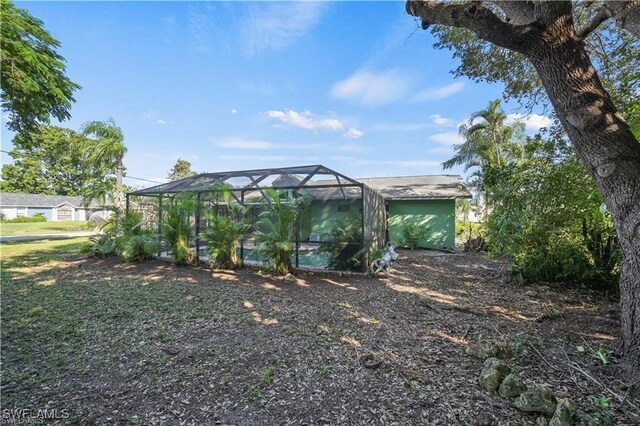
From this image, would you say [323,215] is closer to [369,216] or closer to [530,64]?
[369,216]

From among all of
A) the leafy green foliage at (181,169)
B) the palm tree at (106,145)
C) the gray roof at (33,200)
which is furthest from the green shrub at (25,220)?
the palm tree at (106,145)

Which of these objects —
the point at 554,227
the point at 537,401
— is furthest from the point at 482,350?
the point at 554,227

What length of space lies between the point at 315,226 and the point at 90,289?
586cm

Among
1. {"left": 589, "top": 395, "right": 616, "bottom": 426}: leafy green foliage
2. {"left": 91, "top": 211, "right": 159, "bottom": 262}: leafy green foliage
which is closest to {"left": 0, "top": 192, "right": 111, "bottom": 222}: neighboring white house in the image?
{"left": 91, "top": 211, "right": 159, "bottom": 262}: leafy green foliage

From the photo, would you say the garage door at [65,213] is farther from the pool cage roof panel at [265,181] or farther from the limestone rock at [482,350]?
the limestone rock at [482,350]

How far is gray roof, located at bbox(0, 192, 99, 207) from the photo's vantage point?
1201 inches

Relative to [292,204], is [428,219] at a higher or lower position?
lower

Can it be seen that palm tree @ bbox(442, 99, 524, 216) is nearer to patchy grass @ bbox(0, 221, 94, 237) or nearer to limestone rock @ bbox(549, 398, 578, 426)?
limestone rock @ bbox(549, 398, 578, 426)

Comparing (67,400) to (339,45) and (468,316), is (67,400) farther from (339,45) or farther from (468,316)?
(339,45)

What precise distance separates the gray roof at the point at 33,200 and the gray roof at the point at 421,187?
3235 centimetres

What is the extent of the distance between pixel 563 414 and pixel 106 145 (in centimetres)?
1821

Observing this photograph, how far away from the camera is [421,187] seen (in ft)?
42.9

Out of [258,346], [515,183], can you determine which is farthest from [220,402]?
[515,183]

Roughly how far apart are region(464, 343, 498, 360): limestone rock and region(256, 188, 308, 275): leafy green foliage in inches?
164
